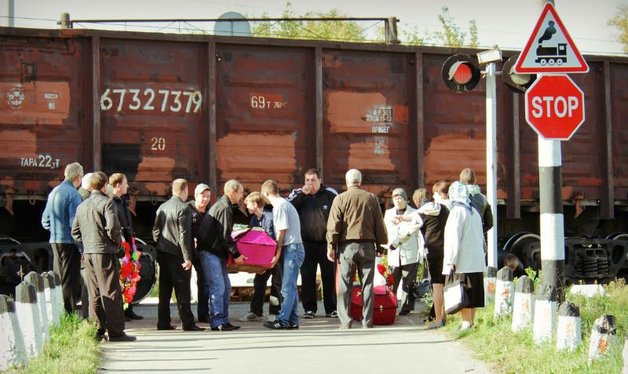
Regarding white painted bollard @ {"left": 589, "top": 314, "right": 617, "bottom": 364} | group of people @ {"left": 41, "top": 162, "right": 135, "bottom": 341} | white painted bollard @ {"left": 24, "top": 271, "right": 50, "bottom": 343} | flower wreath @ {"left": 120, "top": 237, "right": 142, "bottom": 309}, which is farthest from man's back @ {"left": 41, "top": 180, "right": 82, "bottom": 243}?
white painted bollard @ {"left": 589, "top": 314, "right": 617, "bottom": 364}

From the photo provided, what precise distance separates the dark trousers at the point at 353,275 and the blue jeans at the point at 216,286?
4.14 ft

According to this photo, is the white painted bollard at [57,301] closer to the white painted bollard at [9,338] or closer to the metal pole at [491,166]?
the white painted bollard at [9,338]

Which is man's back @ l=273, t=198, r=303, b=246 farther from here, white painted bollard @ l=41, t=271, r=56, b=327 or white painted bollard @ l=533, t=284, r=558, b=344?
white painted bollard @ l=533, t=284, r=558, b=344

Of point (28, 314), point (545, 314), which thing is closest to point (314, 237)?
point (545, 314)

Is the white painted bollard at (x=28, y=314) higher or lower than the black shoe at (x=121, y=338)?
higher

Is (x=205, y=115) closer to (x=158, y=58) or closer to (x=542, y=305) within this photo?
(x=158, y=58)

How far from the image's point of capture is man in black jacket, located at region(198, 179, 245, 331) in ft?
38.2

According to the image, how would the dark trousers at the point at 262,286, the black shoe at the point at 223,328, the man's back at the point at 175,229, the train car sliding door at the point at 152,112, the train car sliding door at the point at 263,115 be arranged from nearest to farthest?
the man's back at the point at 175,229 → the black shoe at the point at 223,328 → the dark trousers at the point at 262,286 → the train car sliding door at the point at 152,112 → the train car sliding door at the point at 263,115

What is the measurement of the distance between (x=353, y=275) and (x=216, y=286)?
4.95 feet

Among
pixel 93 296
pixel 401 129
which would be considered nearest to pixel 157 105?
pixel 401 129

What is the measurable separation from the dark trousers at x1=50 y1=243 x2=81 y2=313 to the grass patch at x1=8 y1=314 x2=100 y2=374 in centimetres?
56

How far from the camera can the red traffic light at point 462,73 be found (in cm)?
1300

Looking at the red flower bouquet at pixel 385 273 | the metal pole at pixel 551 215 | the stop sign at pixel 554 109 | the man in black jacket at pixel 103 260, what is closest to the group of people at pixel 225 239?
the man in black jacket at pixel 103 260

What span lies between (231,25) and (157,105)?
189 inches
